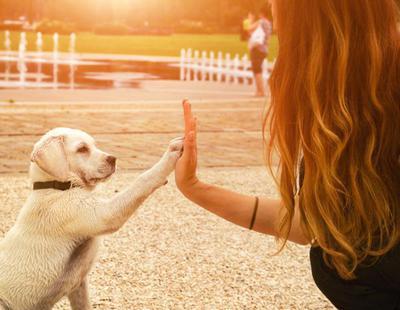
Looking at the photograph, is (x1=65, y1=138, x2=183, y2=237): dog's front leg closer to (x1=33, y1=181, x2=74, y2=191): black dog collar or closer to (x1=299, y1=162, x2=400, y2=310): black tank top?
(x1=33, y1=181, x2=74, y2=191): black dog collar

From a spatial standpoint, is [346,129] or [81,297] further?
[81,297]

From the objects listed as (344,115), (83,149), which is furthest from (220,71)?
(344,115)

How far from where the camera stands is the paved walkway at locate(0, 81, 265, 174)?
9984mm

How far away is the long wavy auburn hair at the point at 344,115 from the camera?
2750 mm

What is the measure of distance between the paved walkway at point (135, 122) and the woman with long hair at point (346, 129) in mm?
6276

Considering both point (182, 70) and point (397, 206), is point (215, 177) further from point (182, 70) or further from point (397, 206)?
point (182, 70)

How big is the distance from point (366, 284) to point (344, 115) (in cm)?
65

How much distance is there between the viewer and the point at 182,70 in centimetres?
2792

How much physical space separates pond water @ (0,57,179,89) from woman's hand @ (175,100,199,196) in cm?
1665

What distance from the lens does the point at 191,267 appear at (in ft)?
17.9

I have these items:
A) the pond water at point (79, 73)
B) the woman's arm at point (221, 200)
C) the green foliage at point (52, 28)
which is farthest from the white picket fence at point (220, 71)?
the green foliage at point (52, 28)

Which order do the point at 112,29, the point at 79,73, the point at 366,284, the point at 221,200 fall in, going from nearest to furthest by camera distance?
the point at 366,284, the point at 221,200, the point at 79,73, the point at 112,29

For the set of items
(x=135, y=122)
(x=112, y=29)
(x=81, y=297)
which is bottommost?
(x=112, y=29)

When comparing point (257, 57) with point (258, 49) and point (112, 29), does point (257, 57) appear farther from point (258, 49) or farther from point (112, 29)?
point (112, 29)
